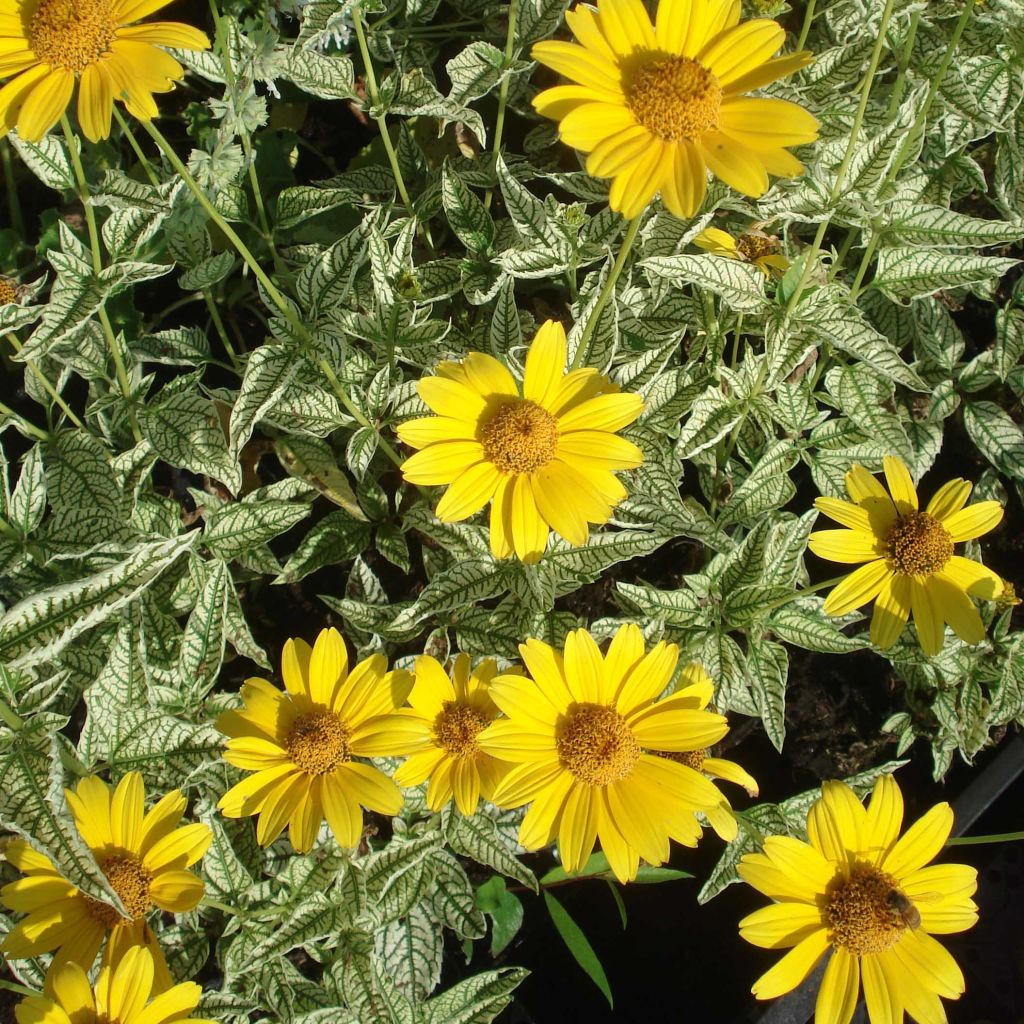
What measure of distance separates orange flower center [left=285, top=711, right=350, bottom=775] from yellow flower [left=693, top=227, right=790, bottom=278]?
1.05 metres

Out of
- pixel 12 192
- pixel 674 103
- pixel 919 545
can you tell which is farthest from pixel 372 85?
pixel 919 545

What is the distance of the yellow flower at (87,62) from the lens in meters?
1.22

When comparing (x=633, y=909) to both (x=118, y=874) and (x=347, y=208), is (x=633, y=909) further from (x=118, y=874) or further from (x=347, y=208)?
(x=347, y=208)

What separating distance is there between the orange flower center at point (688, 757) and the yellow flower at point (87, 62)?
1.18 metres

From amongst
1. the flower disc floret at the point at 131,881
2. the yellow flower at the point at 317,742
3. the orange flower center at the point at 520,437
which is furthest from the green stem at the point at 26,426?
the orange flower center at the point at 520,437

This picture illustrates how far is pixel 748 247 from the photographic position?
2062mm

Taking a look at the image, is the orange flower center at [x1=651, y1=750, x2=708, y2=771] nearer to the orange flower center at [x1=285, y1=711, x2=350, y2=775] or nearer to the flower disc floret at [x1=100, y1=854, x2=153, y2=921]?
the orange flower center at [x1=285, y1=711, x2=350, y2=775]

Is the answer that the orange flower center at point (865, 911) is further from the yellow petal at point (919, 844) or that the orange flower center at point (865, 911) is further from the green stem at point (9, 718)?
the green stem at point (9, 718)

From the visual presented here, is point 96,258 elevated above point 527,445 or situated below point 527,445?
above

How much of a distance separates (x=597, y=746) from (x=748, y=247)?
3.93 feet

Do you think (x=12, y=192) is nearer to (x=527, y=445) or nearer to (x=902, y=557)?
(x=527, y=445)

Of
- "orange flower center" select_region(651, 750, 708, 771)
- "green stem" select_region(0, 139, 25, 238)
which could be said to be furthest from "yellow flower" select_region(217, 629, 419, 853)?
"green stem" select_region(0, 139, 25, 238)

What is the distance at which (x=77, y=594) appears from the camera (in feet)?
4.21

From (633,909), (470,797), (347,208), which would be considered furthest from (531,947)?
(347,208)
